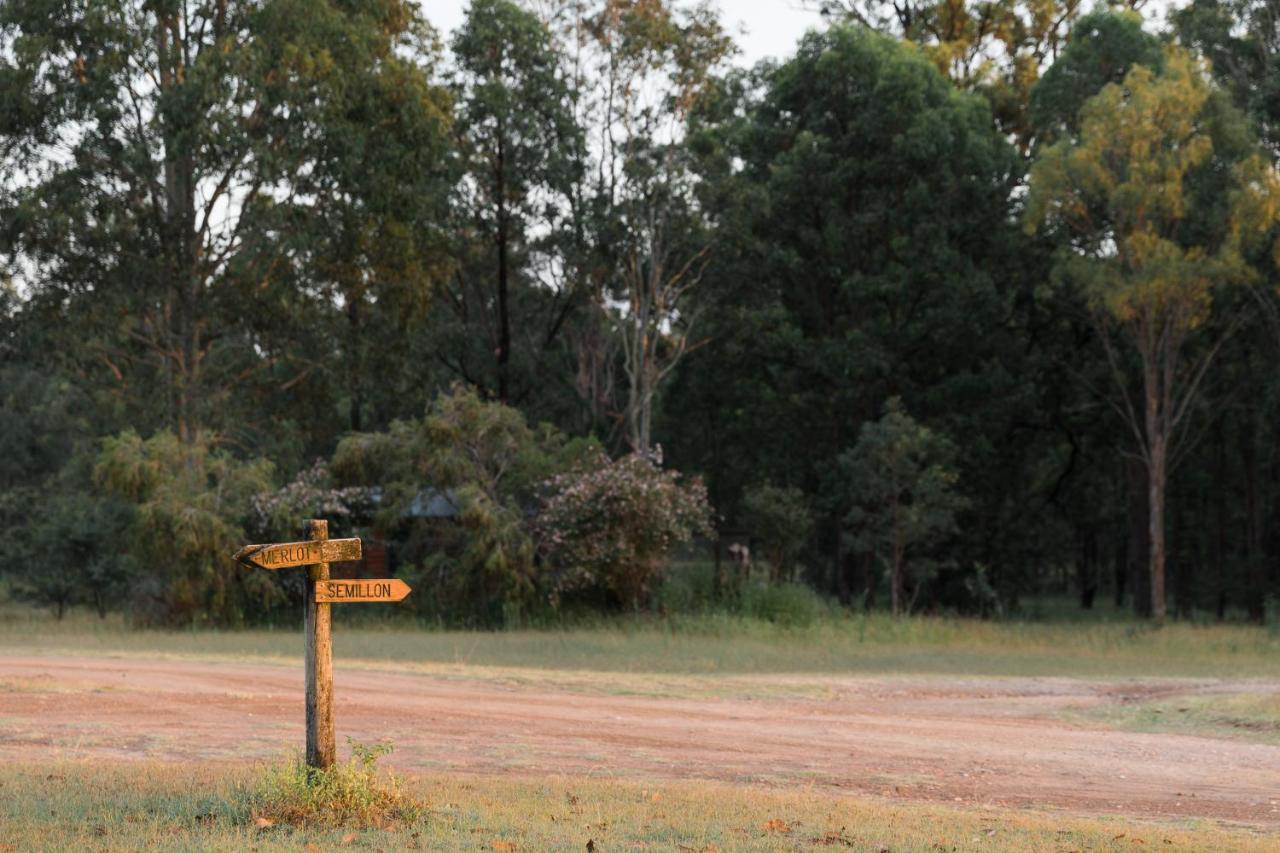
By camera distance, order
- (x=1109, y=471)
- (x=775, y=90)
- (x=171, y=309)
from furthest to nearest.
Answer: (x=1109, y=471)
(x=775, y=90)
(x=171, y=309)

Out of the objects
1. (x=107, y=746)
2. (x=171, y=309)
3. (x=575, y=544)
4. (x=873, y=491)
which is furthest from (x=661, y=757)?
(x=171, y=309)

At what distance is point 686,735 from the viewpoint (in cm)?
1564

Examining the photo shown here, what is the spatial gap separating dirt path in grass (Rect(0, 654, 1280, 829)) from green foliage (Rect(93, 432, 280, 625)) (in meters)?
9.76

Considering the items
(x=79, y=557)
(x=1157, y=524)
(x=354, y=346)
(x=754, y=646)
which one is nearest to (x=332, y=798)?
(x=754, y=646)

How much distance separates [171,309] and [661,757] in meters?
28.6

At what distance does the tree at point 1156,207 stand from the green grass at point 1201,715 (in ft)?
56.3

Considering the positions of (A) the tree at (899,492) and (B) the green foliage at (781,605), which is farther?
(A) the tree at (899,492)

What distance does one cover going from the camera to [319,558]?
983 centimetres

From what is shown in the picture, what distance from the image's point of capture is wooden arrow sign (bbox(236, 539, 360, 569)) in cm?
975

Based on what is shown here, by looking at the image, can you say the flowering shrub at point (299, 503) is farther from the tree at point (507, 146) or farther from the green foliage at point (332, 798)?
the green foliage at point (332, 798)

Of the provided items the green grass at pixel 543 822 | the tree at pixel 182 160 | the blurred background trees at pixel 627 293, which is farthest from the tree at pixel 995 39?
the green grass at pixel 543 822

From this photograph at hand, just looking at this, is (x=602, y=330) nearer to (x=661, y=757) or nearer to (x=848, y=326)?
(x=848, y=326)

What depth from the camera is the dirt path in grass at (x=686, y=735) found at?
1282cm

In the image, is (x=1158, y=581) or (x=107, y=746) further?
(x=1158, y=581)
